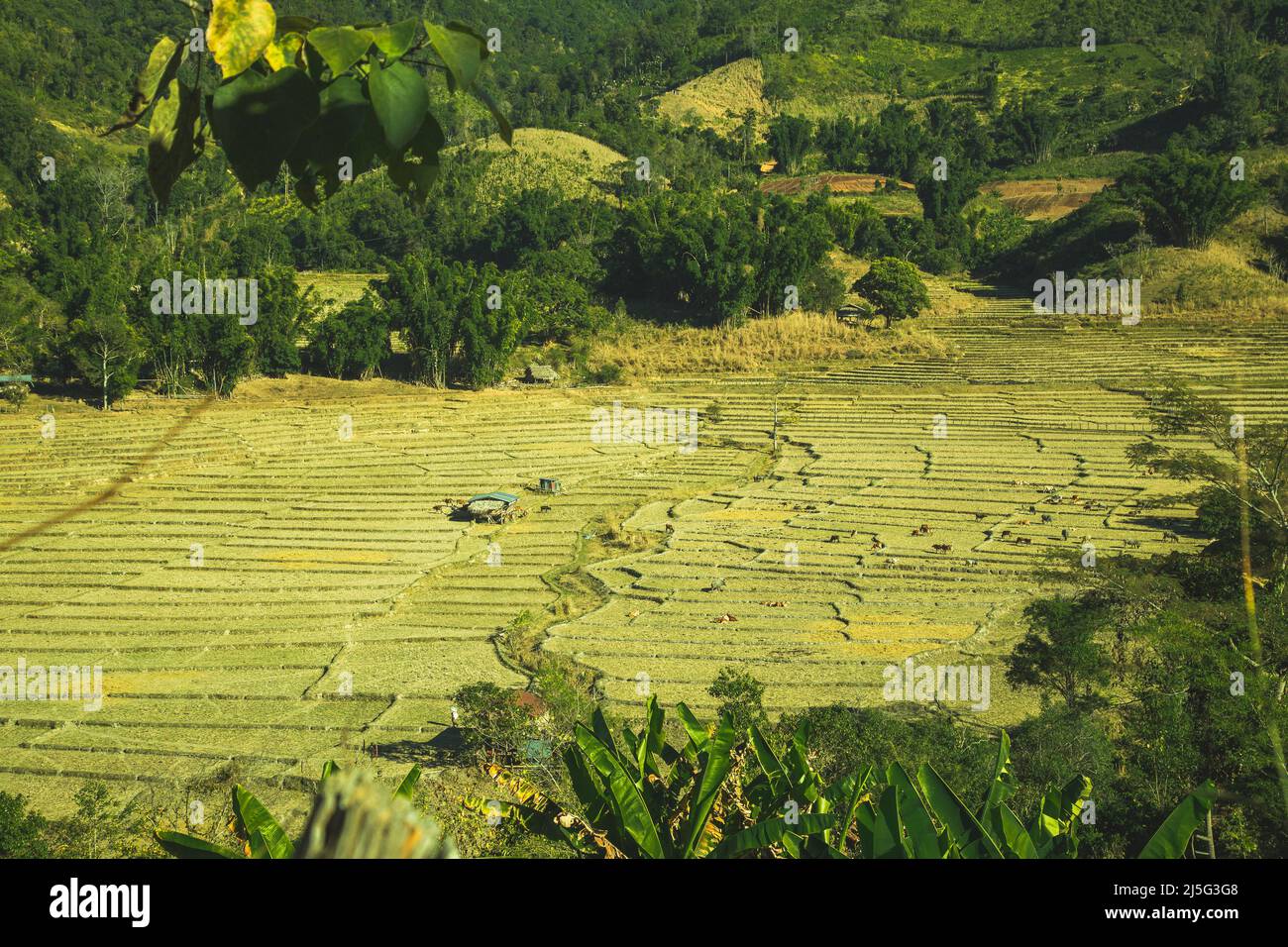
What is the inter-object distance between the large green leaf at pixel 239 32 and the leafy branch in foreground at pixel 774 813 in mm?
2765

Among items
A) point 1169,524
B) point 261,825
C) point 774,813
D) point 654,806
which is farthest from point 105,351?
point 261,825

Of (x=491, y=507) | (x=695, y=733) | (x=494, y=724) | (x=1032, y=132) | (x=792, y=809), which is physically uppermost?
(x=1032, y=132)

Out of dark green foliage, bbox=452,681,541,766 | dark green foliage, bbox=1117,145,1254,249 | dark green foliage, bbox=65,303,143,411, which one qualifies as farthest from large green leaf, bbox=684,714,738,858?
dark green foliage, bbox=1117,145,1254,249

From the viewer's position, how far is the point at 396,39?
1291 mm

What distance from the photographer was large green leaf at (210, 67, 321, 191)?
1.30 meters

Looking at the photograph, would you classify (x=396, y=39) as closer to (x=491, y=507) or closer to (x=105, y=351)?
(x=491, y=507)

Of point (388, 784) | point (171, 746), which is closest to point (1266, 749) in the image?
point (388, 784)

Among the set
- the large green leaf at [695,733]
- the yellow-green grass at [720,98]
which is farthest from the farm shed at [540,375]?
the yellow-green grass at [720,98]

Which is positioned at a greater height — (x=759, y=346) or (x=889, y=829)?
(x=759, y=346)

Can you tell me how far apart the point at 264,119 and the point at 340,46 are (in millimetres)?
119

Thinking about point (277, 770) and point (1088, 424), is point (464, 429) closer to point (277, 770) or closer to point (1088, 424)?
point (1088, 424)

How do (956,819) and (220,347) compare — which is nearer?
(956,819)

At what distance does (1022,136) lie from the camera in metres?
56.2
